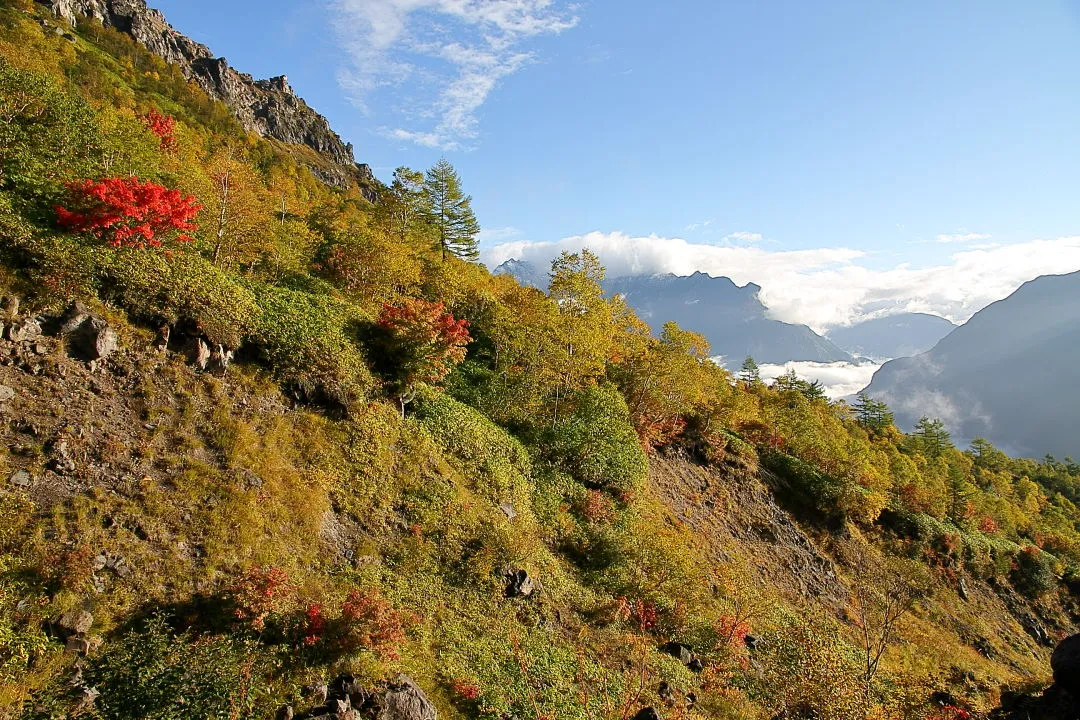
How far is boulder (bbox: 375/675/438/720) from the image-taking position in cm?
1112

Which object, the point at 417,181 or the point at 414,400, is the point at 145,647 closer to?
the point at 414,400

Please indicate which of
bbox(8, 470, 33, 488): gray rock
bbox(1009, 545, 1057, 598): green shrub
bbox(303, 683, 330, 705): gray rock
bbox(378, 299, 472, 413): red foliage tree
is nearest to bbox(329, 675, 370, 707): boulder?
bbox(303, 683, 330, 705): gray rock

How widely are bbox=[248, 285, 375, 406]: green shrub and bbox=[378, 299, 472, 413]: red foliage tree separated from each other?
4.60ft

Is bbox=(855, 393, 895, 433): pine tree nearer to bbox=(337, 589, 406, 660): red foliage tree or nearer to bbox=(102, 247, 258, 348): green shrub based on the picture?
bbox=(337, 589, 406, 660): red foliage tree

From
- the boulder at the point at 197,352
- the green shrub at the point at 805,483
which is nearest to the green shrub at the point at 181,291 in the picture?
the boulder at the point at 197,352

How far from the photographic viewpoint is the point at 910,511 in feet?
155

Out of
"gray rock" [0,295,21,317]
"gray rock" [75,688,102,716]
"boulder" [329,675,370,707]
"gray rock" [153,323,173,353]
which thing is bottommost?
"boulder" [329,675,370,707]

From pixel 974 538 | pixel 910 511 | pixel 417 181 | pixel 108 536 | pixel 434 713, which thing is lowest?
pixel 974 538

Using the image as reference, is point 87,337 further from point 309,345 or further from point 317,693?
point 317,693

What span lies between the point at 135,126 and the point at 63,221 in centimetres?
1449

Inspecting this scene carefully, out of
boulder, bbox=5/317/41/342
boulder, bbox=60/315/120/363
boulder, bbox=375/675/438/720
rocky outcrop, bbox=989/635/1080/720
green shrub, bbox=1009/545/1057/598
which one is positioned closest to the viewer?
boulder, bbox=375/675/438/720

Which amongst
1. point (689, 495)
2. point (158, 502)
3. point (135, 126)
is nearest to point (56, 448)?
point (158, 502)

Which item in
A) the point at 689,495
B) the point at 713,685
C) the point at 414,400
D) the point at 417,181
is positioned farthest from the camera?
the point at 417,181

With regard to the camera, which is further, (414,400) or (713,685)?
(414,400)
